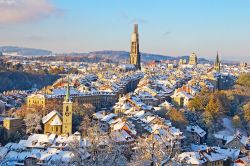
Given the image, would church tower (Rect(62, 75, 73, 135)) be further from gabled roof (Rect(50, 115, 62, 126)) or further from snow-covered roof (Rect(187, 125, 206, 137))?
snow-covered roof (Rect(187, 125, 206, 137))

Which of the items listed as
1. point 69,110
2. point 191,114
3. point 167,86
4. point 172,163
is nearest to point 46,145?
point 69,110

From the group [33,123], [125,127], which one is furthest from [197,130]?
[33,123]

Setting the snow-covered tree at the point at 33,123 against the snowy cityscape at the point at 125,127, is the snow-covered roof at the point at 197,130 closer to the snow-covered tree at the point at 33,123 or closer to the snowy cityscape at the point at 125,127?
the snowy cityscape at the point at 125,127

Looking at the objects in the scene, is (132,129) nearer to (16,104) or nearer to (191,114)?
(191,114)

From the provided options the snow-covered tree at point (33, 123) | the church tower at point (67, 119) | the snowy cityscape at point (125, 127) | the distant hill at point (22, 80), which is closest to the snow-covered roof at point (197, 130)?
the snowy cityscape at point (125, 127)

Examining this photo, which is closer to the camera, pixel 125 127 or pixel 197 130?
pixel 125 127

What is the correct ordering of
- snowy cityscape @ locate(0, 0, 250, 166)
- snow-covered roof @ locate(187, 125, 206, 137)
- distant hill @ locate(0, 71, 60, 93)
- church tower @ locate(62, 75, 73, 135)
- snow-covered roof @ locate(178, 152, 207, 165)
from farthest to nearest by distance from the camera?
distant hill @ locate(0, 71, 60, 93)
snow-covered roof @ locate(187, 125, 206, 137)
church tower @ locate(62, 75, 73, 135)
snow-covered roof @ locate(178, 152, 207, 165)
snowy cityscape @ locate(0, 0, 250, 166)

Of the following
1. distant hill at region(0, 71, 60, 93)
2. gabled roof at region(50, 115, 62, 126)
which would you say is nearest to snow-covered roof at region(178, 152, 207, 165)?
gabled roof at region(50, 115, 62, 126)

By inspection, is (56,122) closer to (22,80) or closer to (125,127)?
(125,127)
